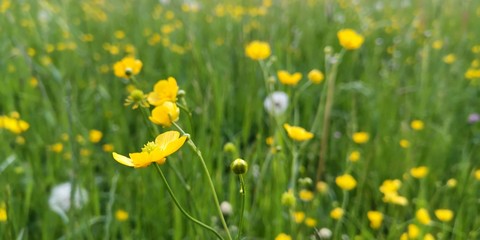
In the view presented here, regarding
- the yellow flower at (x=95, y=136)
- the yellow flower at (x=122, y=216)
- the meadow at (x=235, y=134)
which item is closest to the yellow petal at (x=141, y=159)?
the meadow at (x=235, y=134)

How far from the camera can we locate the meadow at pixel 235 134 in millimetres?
977

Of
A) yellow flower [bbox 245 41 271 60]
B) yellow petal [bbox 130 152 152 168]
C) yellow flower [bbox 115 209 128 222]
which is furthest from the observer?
yellow flower [bbox 245 41 271 60]

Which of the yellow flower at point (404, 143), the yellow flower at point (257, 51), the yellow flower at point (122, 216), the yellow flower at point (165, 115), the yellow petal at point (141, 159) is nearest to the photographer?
the yellow petal at point (141, 159)

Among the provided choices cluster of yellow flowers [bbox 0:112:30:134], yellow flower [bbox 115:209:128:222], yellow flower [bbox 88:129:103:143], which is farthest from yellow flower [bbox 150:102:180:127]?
yellow flower [bbox 88:129:103:143]

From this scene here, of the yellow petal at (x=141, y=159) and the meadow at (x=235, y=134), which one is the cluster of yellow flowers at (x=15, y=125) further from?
the yellow petal at (x=141, y=159)

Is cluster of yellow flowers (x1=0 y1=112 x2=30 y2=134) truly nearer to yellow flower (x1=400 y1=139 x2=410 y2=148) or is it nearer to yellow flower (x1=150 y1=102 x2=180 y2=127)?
yellow flower (x1=150 y1=102 x2=180 y2=127)

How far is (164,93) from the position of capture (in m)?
0.78

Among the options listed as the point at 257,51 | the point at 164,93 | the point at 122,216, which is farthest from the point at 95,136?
the point at 164,93

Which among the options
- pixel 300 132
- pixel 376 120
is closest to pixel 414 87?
pixel 376 120

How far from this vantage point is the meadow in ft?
3.20

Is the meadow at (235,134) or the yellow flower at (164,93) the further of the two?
the meadow at (235,134)

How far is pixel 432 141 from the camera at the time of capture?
1.52m

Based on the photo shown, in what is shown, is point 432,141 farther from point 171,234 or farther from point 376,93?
point 171,234

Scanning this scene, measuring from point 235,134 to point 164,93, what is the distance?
34.4 inches
